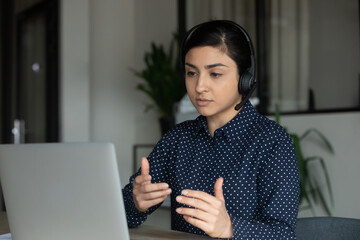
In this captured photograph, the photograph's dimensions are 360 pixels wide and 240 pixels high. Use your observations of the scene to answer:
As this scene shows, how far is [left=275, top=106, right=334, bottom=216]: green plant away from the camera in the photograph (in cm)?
377

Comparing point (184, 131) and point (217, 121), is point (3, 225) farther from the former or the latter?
point (217, 121)

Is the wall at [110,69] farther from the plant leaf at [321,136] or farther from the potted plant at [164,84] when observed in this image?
the plant leaf at [321,136]

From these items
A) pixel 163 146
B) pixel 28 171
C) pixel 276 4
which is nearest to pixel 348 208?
pixel 276 4

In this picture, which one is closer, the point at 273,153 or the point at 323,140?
the point at 273,153

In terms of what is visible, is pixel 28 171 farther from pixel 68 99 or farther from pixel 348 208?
pixel 68 99

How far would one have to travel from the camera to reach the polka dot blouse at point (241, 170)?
1.39 meters

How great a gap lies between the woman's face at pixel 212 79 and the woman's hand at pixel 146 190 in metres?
0.27

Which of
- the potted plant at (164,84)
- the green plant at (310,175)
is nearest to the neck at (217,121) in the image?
the green plant at (310,175)

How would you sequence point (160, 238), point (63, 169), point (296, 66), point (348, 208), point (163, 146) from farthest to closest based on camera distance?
point (296, 66) < point (348, 208) < point (163, 146) < point (160, 238) < point (63, 169)

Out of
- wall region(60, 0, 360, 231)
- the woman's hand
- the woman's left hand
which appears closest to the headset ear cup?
the woman's hand

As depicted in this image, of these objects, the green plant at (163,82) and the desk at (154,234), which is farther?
the green plant at (163,82)

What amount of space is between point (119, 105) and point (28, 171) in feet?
15.2

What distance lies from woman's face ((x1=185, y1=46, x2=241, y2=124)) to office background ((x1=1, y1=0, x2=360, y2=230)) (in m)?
3.83

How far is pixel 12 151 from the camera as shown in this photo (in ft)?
4.03
